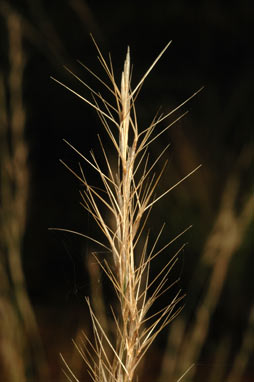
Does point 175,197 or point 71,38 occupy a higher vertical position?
point 71,38

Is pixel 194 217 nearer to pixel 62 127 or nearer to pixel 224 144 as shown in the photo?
pixel 224 144

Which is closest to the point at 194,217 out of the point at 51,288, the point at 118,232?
the point at 51,288

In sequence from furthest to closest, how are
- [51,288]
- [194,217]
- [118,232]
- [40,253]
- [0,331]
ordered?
[40,253] → [51,288] → [194,217] → [0,331] → [118,232]

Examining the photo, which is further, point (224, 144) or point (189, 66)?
point (189, 66)

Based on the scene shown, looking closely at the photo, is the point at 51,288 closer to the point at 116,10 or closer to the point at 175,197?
the point at 175,197

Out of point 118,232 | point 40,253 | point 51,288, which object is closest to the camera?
point 118,232

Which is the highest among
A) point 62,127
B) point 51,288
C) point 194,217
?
point 62,127
